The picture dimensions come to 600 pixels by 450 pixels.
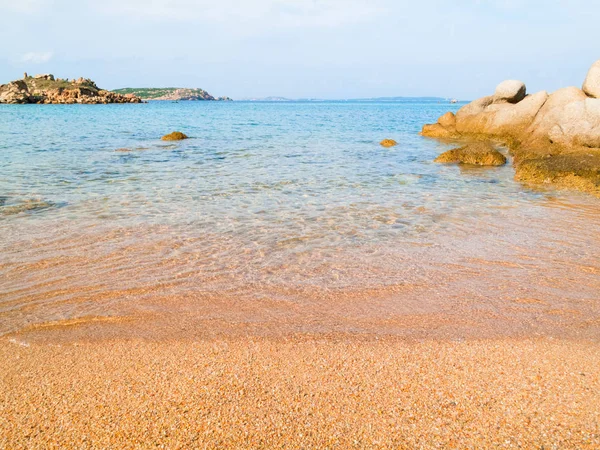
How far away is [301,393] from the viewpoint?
3219 millimetres

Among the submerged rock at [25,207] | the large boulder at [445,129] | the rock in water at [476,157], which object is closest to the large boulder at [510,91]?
the large boulder at [445,129]

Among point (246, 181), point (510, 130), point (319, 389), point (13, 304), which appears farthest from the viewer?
point (510, 130)

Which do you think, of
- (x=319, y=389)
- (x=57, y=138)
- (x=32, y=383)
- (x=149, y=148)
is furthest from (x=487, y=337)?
(x=57, y=138)

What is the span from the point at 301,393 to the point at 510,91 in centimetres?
2379

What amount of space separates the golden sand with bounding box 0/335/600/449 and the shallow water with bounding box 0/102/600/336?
53cm

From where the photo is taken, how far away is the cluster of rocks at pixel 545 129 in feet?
39.4

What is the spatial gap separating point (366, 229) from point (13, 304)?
5165 millimetres

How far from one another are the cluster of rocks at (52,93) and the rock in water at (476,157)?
94963 mm

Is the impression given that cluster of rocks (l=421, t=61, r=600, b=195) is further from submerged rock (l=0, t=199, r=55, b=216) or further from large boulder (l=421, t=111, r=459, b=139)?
submerged rock (l=0, t=199, r=55, b=216)

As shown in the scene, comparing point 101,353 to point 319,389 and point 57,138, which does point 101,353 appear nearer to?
point 319,389

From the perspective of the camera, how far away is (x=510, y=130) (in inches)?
813

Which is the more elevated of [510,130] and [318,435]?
[510,130]

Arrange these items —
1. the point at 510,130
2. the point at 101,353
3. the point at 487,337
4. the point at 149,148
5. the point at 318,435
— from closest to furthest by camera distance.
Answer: the point at 318,435
the point at 101,353
the point at 487,337
the point at 149,148
the point at 510,130

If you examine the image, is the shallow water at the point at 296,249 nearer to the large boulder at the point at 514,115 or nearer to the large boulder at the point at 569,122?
the large boulder at the point at 569,122
